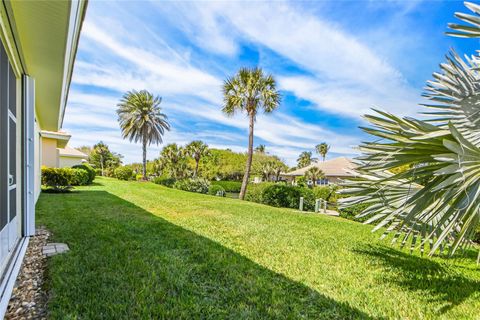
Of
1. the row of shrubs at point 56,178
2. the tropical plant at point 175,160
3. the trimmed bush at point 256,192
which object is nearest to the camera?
the row of shrubs at point 56,178

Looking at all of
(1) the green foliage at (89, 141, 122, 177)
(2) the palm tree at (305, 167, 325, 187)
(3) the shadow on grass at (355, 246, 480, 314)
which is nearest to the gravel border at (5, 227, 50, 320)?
(3) the shadow on grass at (355, 246, 480, 314)

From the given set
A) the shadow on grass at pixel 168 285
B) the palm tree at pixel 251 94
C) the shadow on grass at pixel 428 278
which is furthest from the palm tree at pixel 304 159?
the shadow on grass at pixel 168 285

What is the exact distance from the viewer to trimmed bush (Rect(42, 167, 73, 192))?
1372cm

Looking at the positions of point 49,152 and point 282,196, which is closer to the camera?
point 49,152

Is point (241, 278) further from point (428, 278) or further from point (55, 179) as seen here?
point (55, 179)

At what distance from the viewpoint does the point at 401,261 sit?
471 centimetres

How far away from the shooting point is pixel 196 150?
3509 cm

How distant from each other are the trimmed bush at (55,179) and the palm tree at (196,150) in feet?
67.3

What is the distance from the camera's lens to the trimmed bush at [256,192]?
18375mm

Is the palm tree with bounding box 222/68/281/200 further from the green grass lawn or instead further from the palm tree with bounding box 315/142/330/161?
the palm tree with bounding box 315/142/330/161

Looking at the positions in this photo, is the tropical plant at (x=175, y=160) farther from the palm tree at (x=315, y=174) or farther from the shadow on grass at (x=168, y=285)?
the shadow on grass at (x=168, y=285)

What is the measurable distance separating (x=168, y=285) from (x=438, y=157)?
316 centimetres

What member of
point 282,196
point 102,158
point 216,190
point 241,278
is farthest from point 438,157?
point 102,158

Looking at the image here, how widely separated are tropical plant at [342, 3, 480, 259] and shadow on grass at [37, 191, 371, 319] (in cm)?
138
